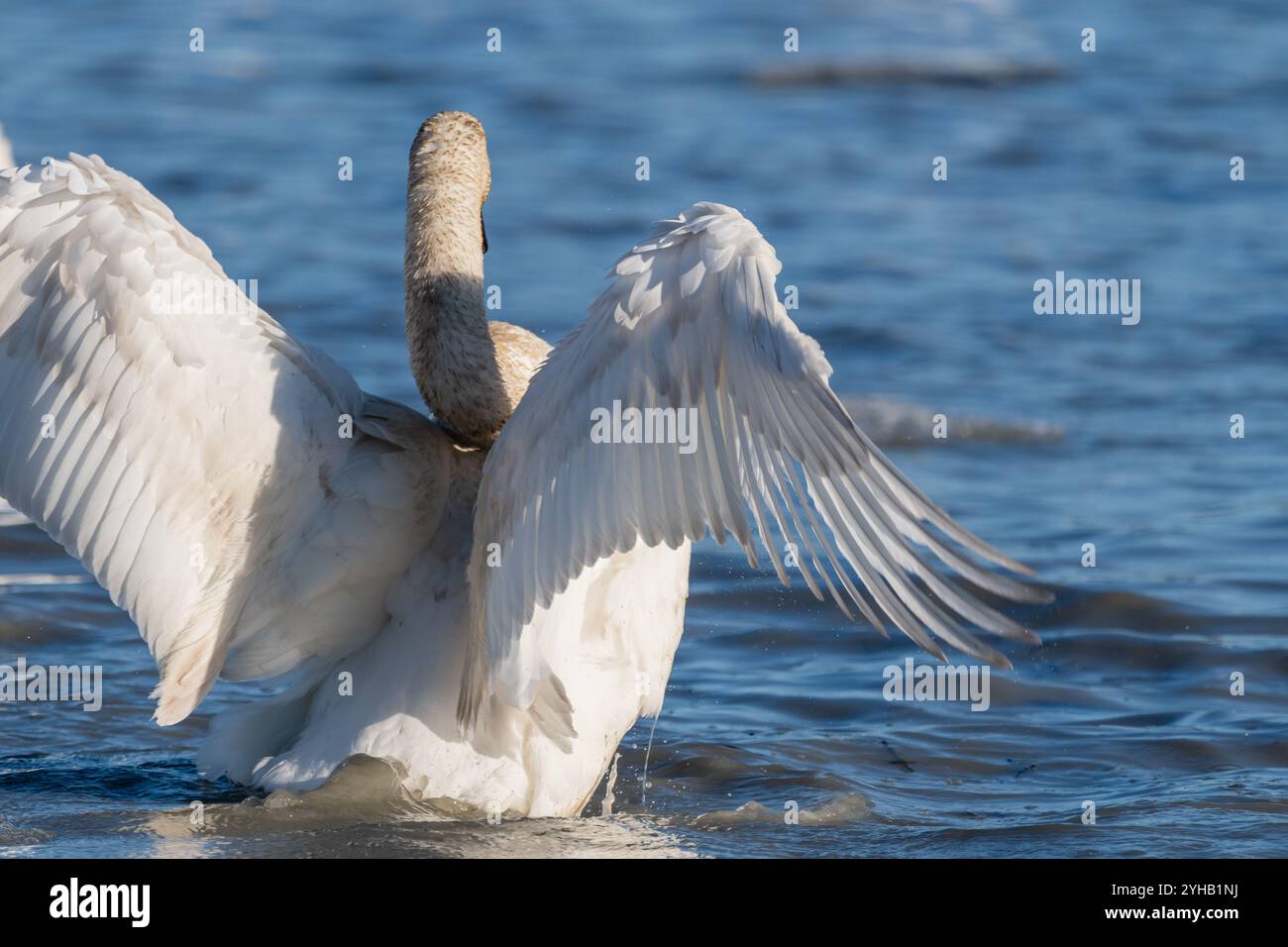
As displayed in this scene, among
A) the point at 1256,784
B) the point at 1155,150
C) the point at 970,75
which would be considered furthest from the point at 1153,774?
the point at 970,75

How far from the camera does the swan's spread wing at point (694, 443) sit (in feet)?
13.2

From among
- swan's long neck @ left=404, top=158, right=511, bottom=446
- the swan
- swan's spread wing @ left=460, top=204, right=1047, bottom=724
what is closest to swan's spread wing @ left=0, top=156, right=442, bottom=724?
the swan

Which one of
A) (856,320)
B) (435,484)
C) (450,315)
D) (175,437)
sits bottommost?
(435,484)

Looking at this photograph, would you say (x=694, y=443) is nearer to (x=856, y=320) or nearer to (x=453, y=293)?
(x=453, y=293)

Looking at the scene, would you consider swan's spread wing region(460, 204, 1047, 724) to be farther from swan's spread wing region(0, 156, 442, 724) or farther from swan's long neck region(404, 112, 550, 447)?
swan's long neck region(404, 112, 550, 447)

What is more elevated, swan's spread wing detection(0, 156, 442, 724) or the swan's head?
the swan's head

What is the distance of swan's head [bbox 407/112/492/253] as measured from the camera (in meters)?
5.45

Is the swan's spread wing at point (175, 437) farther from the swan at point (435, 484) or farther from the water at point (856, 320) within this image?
the water at point (856, 320)

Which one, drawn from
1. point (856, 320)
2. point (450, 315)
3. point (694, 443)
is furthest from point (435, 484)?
point (856, 320)

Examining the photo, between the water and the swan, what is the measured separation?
0.91 ft

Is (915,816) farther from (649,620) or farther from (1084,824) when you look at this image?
(649,620)

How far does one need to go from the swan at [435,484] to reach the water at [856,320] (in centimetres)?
28

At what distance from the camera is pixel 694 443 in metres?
4.30

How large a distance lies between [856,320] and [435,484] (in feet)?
19.3
